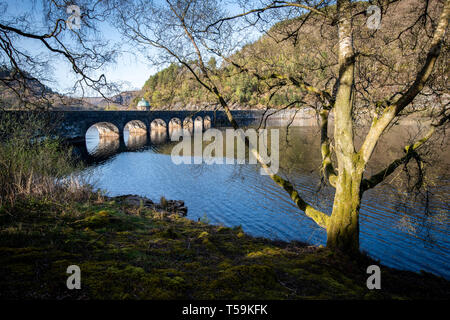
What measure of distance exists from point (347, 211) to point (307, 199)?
28.6ft

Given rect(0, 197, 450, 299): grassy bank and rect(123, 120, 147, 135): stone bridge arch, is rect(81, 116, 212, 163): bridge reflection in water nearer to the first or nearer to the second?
rect(123, 120, 147, 135): stone bridge arch

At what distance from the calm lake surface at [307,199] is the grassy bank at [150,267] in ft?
8.15

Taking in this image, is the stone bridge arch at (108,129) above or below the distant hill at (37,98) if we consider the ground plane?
above

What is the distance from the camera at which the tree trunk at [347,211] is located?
17.0 ft

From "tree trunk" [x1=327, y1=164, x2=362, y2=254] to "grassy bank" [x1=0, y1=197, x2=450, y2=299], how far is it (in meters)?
0.36

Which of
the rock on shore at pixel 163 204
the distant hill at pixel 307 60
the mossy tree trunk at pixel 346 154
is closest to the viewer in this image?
the mossy tree trunk at pixel 346 154

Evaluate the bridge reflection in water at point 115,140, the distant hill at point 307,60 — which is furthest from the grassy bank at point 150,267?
the distant hill at point 307,60

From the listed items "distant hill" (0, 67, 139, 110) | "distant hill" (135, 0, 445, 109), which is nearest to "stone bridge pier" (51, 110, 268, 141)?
"distant hill" (135, 0, 445, 109)

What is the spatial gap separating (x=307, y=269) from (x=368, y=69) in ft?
16.7

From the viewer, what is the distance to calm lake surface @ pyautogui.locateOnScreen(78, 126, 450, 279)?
359 inches

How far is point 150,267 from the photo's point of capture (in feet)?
12.8

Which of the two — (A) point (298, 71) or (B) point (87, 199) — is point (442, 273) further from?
(B) point (87, 199)

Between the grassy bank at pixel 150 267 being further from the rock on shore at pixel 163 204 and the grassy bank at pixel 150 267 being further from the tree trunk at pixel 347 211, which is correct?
the rock on shore at pixel 163 204
